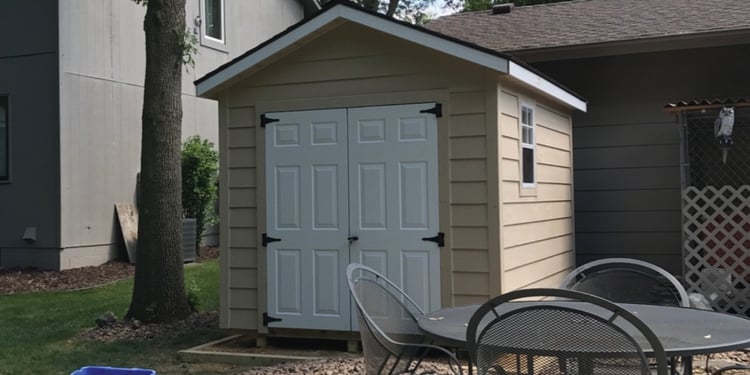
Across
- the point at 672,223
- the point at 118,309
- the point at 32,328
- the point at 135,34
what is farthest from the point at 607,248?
the point at 135,34

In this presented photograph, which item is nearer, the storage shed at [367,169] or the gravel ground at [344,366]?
the gravel ground at [344,366]

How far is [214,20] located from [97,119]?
12.0ft

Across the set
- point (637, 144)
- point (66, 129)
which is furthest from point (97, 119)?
point (637, 144)

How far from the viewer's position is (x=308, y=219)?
20.2ft

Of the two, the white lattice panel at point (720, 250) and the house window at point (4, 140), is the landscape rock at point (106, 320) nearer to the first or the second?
the house window at point (4, 140)

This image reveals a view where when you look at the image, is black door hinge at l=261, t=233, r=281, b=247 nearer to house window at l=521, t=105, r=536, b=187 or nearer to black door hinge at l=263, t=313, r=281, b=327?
black door hinge at l=263, t=313, r=281, b=327

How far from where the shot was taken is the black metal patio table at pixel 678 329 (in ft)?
9.34

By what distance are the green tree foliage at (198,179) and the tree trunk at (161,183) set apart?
430 centimetres

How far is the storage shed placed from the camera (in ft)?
18.7

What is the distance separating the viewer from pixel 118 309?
818 cm

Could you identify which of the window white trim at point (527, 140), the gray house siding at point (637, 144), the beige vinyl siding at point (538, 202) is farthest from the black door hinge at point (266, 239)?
the gray house siding at point (637, 144)

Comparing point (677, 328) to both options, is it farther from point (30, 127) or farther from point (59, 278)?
point (30, 127)

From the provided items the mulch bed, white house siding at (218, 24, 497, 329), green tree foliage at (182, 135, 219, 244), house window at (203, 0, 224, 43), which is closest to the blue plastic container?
white house siding at (218, 24, 497, 329)

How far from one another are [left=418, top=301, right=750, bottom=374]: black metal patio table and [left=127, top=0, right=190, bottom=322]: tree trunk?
413 cm
